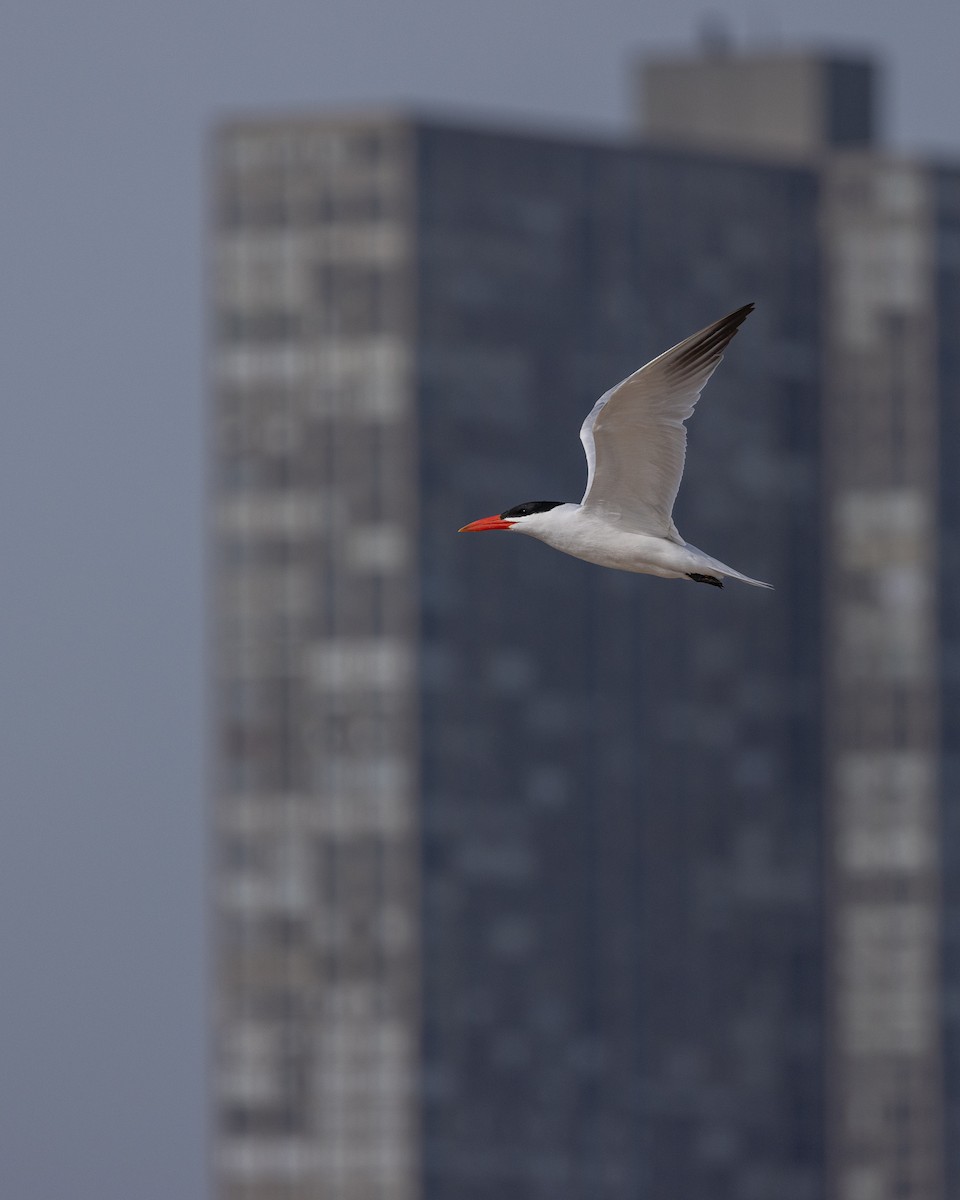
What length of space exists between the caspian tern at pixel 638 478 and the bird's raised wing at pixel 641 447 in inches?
0.4

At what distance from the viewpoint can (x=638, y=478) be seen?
42875 millimetres

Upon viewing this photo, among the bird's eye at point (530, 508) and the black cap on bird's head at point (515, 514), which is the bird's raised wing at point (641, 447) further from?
the bird's eye at point (530, 508)

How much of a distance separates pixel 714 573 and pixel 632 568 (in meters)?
1.44

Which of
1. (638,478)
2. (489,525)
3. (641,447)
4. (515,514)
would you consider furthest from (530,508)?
(641,447)

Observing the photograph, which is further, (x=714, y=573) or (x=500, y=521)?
(x=500, y=521)

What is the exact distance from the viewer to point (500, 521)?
44375 millimetres

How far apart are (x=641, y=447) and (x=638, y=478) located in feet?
1.14

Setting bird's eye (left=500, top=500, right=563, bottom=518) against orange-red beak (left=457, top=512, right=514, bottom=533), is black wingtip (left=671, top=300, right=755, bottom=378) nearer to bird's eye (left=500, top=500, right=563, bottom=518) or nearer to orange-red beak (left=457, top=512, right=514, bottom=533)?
orange-red beak (left=457, top=512, right=514, bottom=533)

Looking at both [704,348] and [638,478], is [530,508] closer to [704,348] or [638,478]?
[638,478]

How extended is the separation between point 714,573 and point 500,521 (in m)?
3.85

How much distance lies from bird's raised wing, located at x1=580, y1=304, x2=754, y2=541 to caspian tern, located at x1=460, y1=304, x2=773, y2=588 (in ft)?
0.03

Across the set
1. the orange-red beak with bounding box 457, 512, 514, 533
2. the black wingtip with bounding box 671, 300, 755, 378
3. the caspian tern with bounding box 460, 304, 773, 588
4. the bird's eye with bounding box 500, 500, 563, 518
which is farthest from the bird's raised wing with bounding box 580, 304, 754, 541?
the bird's eye with bounding box 500, 500, 563, 518

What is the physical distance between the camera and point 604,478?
42.9 m

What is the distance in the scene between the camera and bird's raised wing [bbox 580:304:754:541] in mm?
42281
